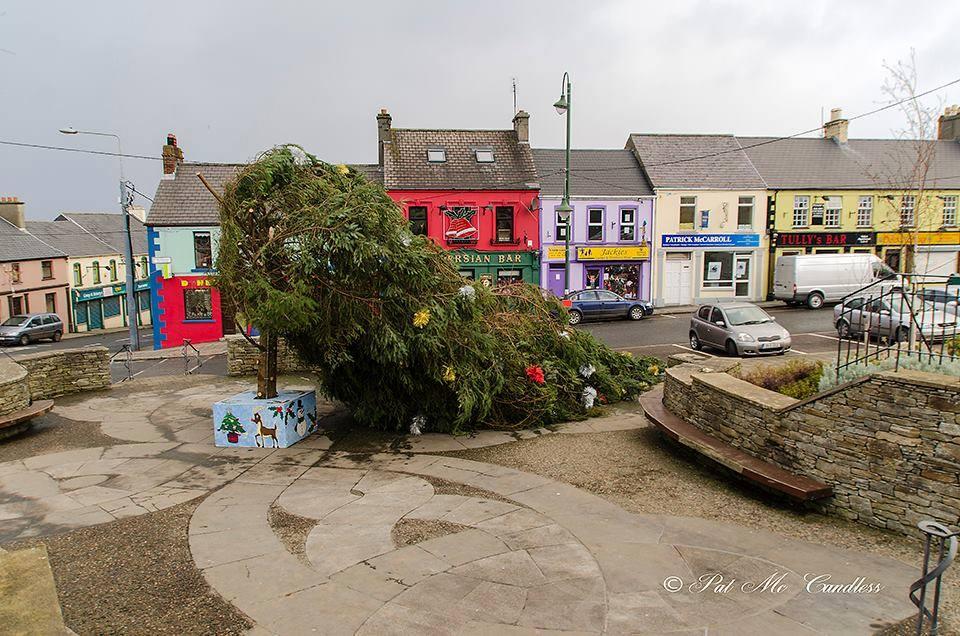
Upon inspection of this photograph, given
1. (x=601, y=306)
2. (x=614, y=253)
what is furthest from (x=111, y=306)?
(x=601, y=306)

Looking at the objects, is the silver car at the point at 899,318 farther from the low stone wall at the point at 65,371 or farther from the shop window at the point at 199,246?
the shop window at the point at 199,246

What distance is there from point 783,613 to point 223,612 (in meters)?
4.55

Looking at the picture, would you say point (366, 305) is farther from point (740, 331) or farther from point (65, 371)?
point (740, 331)

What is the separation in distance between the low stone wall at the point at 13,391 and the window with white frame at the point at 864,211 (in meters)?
35.7

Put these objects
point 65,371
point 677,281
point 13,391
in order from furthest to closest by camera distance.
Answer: point 677,281
point 65,371
point 13,391

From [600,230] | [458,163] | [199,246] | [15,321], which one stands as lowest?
[15,321]

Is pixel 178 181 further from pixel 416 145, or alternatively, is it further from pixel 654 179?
pixel 654 179

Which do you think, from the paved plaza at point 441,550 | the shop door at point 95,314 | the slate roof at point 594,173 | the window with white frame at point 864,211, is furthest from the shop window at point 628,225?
the shop door at point 95,314

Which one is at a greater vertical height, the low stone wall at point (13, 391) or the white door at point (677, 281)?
the white door at point (677, 281)

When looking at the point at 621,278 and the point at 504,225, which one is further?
the point at 621,278

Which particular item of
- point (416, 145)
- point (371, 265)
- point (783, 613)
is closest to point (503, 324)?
point (371, 265)

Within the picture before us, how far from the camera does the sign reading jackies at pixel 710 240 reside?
30.9 m

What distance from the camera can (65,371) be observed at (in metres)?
14.0

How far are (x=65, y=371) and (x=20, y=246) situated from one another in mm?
31555
